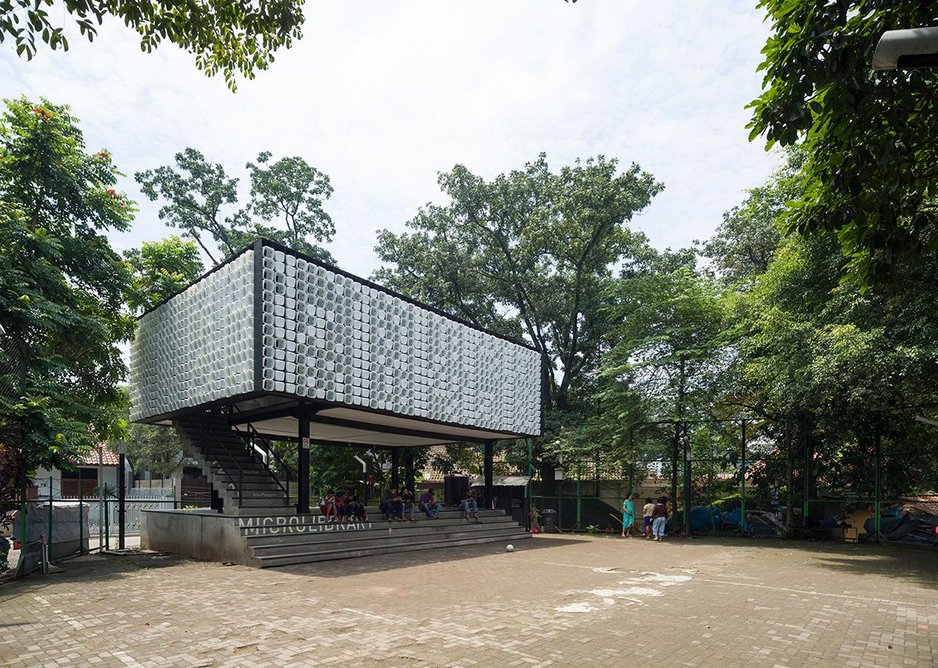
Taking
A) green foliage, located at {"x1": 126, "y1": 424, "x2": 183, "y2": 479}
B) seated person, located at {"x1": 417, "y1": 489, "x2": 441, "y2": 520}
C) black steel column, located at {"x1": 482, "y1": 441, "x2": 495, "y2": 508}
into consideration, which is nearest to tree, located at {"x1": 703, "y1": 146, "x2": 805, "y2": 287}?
black steel column, located at {"x1": 482, "y1": 441, "x2": 495, "y2": 508}

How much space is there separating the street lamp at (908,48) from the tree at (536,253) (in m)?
25.2

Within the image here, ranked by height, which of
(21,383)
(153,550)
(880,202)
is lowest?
(153,550)

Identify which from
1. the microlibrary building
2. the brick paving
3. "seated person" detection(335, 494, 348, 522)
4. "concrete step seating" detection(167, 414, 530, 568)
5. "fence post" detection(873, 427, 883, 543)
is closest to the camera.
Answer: the brick paving

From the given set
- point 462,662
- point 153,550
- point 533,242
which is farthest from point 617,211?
point 462,662

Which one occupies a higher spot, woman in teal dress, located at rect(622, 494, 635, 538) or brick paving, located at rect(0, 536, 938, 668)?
brick paving, located at rect(0, 536, 938, 668)

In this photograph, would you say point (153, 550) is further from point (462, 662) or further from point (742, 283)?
point (742, 283)

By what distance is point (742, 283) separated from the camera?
2366 centimetres

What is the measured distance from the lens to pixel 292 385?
14.1 meters

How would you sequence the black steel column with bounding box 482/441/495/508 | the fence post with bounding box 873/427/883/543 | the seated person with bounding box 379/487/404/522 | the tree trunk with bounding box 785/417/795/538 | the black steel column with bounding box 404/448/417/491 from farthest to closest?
the black steel column with bounding box 404/448/417/491 < the black steel column with bounding box 482/441/495/508 < the tree trunk with bounding box 785/417/795/538 < the fence post with bounding box 873/427/883/543 < the seated person with bounding box 379/487/404/522

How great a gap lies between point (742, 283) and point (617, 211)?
7400 millimetres

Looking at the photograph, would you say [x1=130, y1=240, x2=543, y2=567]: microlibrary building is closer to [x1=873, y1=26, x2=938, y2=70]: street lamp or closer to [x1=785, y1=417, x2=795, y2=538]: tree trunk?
[x1=785, y1=417, x2=795, y2=538]: tree trunk

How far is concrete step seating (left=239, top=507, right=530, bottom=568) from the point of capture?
13695mm

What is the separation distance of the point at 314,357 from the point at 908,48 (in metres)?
12.8

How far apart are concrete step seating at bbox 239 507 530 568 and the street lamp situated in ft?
43.5
